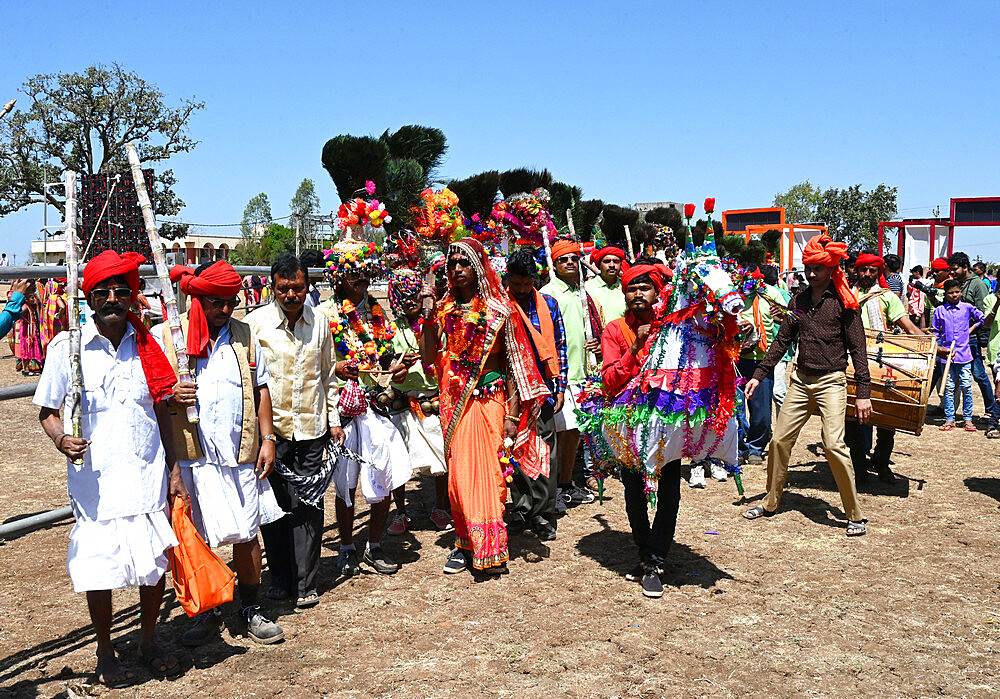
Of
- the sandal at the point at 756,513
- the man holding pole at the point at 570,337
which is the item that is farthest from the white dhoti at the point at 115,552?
the sandal at the point at 756,513

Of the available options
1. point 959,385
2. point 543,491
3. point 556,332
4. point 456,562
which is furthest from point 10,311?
point 959,385

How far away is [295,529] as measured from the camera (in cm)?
516

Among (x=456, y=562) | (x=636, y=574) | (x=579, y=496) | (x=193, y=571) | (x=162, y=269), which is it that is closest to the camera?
(x=162, y=269)

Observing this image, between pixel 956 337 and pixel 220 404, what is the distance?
900cm

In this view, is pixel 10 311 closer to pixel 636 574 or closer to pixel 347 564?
pixel 347 564

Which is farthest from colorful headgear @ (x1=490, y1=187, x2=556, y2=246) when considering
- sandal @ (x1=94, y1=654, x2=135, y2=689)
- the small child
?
the small child

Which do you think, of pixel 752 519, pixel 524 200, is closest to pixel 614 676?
pixel 752 519

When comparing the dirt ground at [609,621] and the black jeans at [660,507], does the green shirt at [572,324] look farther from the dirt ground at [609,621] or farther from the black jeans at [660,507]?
the black jeans at [660,507]

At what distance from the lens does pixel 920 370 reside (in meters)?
7.07

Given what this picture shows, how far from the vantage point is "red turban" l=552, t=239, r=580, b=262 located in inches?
292

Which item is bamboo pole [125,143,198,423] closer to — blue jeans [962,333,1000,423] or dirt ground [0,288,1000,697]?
dirt ground [0,288,1000,697]

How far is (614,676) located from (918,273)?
17046mm

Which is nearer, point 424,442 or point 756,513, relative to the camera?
point 424,442

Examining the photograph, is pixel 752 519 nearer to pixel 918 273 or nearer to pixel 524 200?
pixel 524 200
